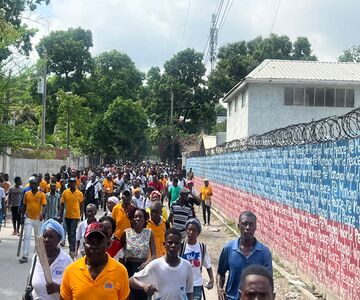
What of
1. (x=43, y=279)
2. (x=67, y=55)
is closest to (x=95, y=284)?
(x=43, y=279)

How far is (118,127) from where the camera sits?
187ft

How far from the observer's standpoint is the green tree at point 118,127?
56906 mm

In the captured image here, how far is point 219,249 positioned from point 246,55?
43.7m

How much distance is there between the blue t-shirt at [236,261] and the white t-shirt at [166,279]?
44 centimetres

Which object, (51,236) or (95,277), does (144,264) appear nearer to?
(51,236)

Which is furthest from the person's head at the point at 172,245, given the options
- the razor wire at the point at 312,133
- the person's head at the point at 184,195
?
the person's head at the point at 184,195

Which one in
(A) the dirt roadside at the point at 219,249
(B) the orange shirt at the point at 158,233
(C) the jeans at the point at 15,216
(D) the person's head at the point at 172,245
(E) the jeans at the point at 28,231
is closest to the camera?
(D) the person's head at the point at 172,245

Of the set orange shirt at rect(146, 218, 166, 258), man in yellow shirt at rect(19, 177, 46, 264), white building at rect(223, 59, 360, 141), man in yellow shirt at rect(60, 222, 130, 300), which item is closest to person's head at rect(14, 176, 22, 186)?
man in yellow shirt at rect(19, 177, 46, 264)

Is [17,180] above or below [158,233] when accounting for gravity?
above

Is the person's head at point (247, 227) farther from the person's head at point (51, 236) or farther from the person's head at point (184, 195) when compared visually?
the person's head at point (184, 195)

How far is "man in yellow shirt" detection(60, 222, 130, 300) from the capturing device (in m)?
4.23

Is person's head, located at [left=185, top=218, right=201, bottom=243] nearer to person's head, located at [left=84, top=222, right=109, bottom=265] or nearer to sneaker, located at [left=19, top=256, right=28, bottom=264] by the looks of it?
person's head, located at [left=84, top=222, right=109, bottom=265]

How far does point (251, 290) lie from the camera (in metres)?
2.92

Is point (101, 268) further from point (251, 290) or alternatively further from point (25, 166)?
point (25, 166)
